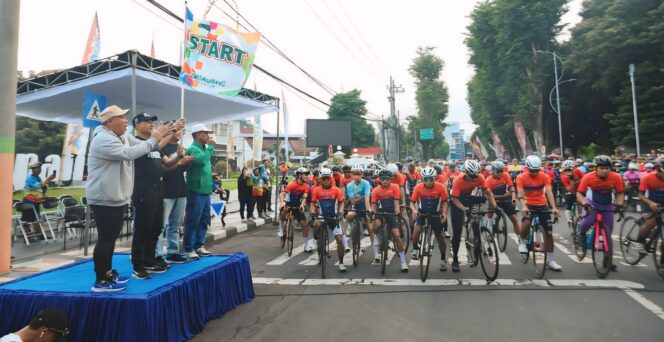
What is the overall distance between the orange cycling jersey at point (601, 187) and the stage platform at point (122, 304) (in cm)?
628

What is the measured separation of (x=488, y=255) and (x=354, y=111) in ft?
191

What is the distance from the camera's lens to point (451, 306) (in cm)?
507

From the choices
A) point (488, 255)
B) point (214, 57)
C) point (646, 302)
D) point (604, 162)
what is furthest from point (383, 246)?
point (214, 57)

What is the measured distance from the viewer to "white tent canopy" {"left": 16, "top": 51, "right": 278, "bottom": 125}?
421 inches

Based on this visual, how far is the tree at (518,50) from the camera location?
32938 millimetres

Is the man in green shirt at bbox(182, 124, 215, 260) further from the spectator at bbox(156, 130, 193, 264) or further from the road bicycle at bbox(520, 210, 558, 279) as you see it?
the road bicycle at bbox(520, 210, 558, 279)

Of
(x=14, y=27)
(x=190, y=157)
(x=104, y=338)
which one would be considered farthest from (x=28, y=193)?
(x=104, y=338)

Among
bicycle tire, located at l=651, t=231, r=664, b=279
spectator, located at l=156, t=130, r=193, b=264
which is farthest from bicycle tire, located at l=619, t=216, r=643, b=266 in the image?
spectator, located at l=156, t=130, r=193, b=264

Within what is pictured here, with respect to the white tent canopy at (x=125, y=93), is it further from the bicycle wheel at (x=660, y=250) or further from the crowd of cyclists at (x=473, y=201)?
the bicycle wheel at (x=660, y=250)

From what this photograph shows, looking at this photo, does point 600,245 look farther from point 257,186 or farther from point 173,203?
point 257,186

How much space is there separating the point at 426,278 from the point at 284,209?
4.01 m

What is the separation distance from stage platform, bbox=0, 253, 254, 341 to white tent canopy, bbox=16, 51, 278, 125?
6.85 meters

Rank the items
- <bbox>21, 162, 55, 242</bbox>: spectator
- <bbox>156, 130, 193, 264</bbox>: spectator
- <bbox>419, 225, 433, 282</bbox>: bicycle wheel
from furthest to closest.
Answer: <bbox>21, 162, 55, 242</bbox>: spectator < <bbox>419, 225, 433, 282</bbox>: bicycle wheel < <bbox>156, 130, 193, 264</bbox>: spectator

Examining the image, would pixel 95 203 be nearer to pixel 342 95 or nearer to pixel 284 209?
pixel 284 209
